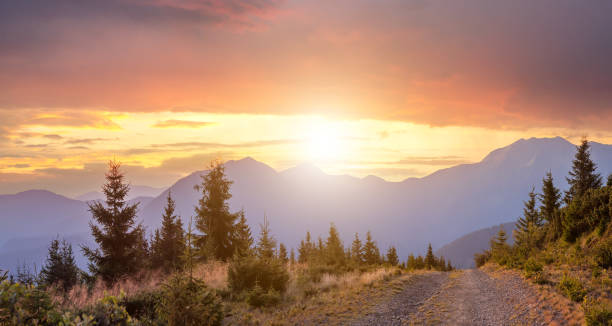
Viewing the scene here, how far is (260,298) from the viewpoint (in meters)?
13.1

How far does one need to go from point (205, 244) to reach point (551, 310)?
21.7 metres

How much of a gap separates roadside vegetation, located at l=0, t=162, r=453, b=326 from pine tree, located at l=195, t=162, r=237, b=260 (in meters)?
0.08

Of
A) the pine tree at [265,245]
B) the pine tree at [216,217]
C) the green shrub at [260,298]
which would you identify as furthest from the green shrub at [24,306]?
the pine tree at [216,217]

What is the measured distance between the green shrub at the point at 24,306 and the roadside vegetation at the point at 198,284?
16mm

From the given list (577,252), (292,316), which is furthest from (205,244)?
(577,252)

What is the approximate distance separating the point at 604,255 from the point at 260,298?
48.3 ft

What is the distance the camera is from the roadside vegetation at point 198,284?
6406 mm

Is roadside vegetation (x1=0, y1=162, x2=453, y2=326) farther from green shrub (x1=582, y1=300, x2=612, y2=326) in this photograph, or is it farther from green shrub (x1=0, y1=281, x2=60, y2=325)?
green shrub (x1=582, y1=300, x2=612, y2=326)

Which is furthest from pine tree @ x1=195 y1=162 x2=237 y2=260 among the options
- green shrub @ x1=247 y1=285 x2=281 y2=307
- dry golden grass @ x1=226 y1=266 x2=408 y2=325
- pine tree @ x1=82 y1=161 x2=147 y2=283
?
green shrub @ x1=247 y1=285 x2=281 y2=307

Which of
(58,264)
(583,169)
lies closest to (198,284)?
(58,264)

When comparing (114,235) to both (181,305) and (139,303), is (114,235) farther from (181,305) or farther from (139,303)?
(181,305)

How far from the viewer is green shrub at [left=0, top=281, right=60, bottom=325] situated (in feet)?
17.7

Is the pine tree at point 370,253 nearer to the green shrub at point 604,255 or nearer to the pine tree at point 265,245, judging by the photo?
the pine tree at point 265,245

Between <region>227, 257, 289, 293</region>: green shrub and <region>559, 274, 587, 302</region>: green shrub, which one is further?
<region>227, 257, 289, 293</region>: green shrub
